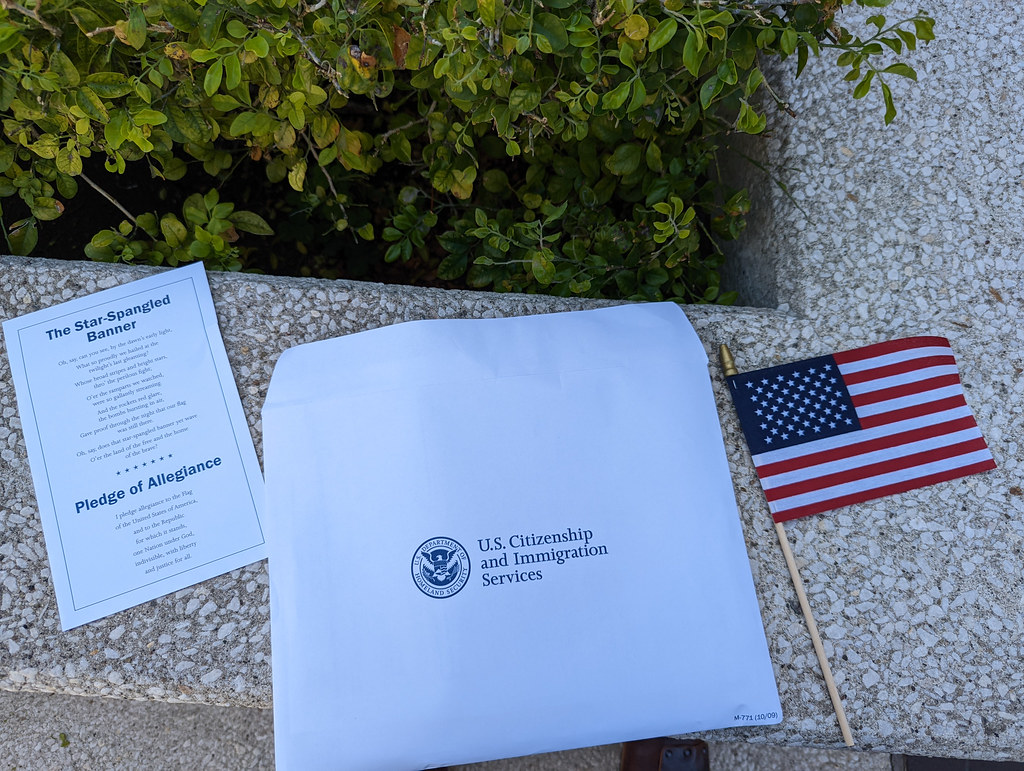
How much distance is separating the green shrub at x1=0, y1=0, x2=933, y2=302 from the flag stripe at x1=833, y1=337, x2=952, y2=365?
31 cm

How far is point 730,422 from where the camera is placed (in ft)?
4.35

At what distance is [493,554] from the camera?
1194 mm

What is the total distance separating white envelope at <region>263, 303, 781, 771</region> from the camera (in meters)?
1.16

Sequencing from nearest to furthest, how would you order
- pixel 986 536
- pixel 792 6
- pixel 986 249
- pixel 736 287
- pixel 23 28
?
pixel 23 28 → pixel 792 6 → pixel 986 536 → pixel 986 249 → pixel 736 287

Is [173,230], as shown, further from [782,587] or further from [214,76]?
[782,587]

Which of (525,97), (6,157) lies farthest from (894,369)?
(6,157)

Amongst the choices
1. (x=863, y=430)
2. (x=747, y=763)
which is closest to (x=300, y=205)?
(x=863, y=430)

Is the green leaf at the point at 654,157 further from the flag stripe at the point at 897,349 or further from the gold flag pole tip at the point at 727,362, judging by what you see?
the flag stripe at the point at 897,349

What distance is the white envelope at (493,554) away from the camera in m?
1.16

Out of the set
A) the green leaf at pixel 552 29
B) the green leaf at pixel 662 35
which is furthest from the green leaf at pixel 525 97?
the green leaf at pixel 662 35

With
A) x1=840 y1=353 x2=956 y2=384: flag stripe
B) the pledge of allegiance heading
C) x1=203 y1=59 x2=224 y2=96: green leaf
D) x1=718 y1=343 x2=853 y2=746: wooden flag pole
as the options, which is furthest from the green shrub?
x1=718 y1=343 x2=853 y2=746: wooden flag pole

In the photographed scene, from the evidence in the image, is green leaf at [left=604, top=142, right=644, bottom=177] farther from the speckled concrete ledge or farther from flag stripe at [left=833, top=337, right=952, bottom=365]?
flag stripe at [left=833, top=337, right=952, bottom=365]

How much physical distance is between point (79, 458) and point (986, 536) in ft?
5.37

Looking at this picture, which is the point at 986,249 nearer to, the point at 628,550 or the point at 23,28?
the point at 628,550
